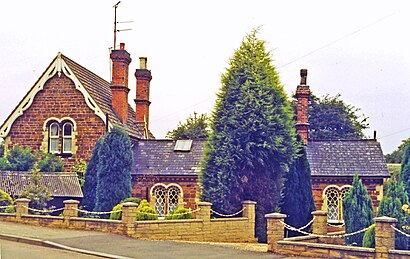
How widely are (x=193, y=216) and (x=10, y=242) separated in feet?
21.5

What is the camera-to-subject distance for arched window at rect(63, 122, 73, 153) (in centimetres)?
3062

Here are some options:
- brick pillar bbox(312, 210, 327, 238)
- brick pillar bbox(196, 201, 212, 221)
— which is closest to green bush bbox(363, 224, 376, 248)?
brick pillar bbox(312, 210, 327, 238)

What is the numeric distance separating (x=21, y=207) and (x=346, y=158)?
16074 mm

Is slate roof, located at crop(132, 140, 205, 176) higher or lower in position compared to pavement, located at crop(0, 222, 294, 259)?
higher

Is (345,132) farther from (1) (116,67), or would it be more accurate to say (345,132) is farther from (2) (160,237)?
(2) (160,237)

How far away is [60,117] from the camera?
30.7m

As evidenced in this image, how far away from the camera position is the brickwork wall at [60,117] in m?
30.2

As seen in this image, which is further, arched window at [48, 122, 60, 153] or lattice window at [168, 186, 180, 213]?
arched window at [48, 122, 60, 153]

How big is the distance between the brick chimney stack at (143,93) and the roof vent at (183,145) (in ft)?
15.8

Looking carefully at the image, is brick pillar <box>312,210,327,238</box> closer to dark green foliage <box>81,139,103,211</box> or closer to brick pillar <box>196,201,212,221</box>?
brick pillar <box>196,201,212,221</box>

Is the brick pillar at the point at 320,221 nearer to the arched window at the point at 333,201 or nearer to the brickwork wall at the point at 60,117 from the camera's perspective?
the arched window at the point at 333,201

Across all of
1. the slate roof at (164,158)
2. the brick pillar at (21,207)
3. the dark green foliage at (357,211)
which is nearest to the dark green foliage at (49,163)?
the slate roof at (164,158)

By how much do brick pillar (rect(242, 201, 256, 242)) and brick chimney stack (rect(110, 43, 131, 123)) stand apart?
12.3 meters

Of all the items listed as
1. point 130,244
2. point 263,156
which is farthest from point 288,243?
point 263,156
